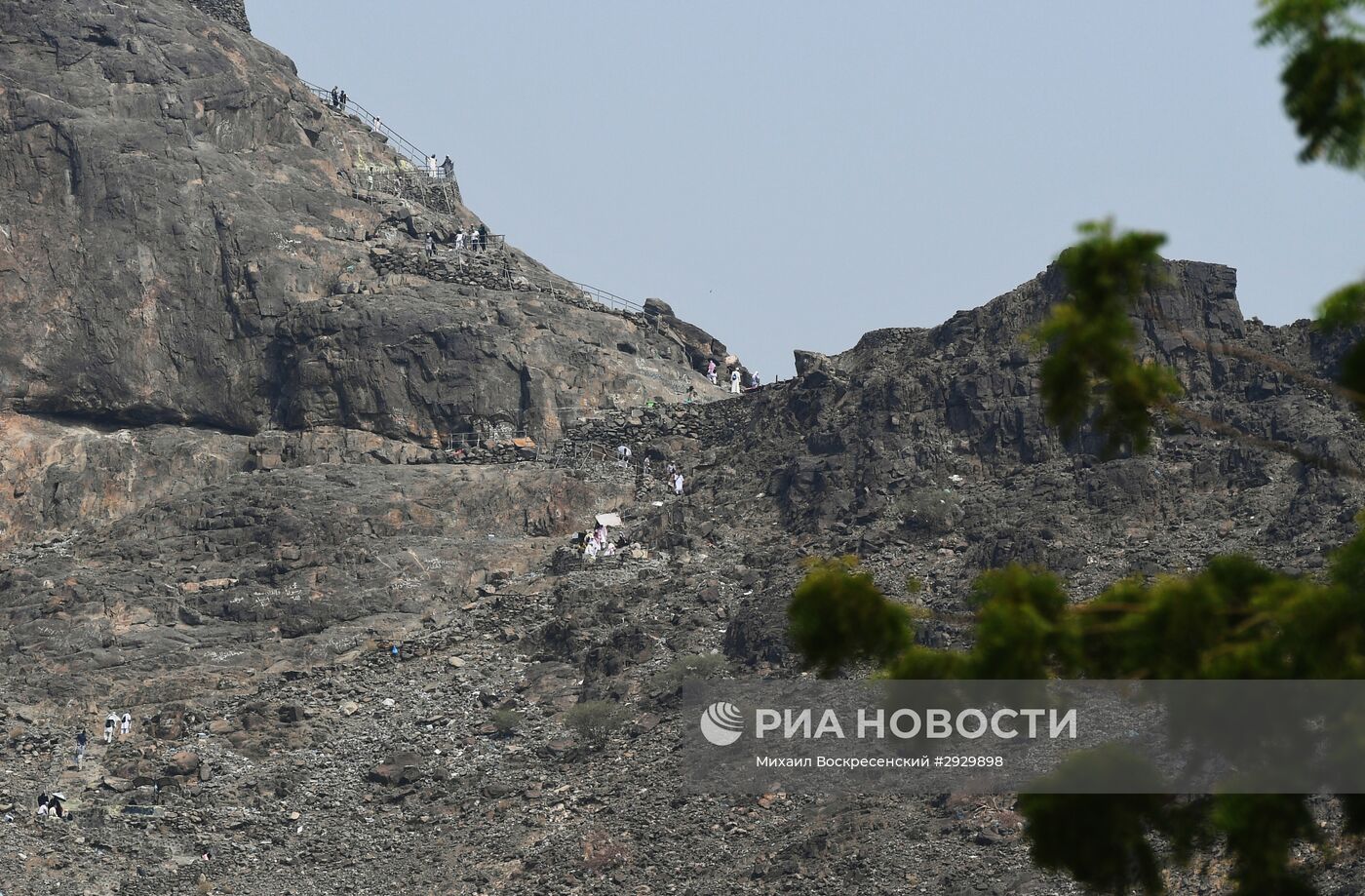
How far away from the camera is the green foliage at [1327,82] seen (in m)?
18.3

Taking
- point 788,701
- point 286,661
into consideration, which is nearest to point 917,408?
point 788,701

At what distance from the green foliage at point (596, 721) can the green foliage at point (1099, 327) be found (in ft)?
114

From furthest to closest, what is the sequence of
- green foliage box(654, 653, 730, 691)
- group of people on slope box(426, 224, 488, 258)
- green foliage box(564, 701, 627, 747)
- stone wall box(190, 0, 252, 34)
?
stone wall box(190, 0, 252, 34), group of people on slope box(426, 224, 488, 258), green foliage box(654, 653, 730, 691), green foliage box(564, 701, 627, 747)

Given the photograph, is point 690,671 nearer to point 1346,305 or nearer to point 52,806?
point 52,806

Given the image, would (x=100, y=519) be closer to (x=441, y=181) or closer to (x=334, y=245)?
(x=334, y=245)

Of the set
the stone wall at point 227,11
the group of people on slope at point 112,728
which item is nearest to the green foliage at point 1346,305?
the group of people on slope at point 112,728

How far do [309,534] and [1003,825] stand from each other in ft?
76.9

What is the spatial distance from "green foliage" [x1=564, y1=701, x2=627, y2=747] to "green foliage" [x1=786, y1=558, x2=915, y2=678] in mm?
33138

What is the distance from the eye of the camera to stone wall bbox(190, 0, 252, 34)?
79875 mm

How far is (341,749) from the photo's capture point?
177ft

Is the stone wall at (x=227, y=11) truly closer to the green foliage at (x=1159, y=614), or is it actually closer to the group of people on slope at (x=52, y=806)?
the group of people on slope at (x=52, y=806)

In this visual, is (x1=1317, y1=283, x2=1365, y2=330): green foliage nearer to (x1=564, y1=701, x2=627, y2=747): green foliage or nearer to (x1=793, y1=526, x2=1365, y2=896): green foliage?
(x1=793, y1=526, x2=1365, y2=896): green foliage

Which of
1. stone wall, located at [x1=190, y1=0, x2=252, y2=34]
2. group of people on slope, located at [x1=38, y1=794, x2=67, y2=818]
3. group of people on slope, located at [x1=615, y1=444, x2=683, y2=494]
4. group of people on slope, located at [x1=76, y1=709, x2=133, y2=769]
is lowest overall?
group of people on slope, located at [x1=38, y1=794, x2=67, y2=818]

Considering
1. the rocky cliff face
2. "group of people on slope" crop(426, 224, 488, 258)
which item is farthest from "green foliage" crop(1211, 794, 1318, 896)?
"group of people on slope" crop(426, 224, 488, 258)
